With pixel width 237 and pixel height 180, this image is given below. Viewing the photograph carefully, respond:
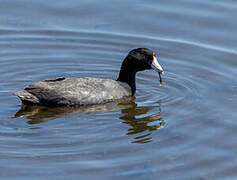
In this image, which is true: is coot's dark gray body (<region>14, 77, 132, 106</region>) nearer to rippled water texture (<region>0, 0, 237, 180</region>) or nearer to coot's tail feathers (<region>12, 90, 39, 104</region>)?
coot's tail feathers (<region>12, 90, 39, 104</region>)

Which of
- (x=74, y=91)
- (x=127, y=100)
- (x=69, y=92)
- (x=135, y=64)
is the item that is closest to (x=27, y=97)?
(x=69, y=92)

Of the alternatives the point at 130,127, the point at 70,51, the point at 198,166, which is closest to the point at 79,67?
the point at 70,51

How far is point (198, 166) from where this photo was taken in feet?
28.9

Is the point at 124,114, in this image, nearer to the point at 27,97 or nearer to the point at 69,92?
the point at 69,92

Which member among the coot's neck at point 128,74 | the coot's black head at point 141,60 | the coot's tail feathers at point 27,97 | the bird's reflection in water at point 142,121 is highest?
the coot's black head at point 141,60

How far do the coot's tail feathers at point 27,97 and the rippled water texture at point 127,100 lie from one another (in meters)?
0.22

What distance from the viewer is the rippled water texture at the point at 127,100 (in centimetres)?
881

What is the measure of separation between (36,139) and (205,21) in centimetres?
708

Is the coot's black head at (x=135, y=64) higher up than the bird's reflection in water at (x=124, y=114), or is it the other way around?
the coot's black head at (x=135, y=64)

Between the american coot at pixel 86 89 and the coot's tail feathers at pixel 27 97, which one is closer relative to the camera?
the coot's tail feathers at pixel 27 97

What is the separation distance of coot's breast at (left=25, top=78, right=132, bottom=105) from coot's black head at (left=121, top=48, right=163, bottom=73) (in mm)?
651

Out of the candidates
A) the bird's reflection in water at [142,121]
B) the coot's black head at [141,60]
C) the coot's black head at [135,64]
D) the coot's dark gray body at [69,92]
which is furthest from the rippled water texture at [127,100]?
the coot's black head at [141,60]

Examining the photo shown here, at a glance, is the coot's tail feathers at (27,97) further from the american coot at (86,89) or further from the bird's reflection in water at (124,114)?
the bird's reflection in water at (124,114)

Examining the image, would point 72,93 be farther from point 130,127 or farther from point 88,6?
point 88,6
